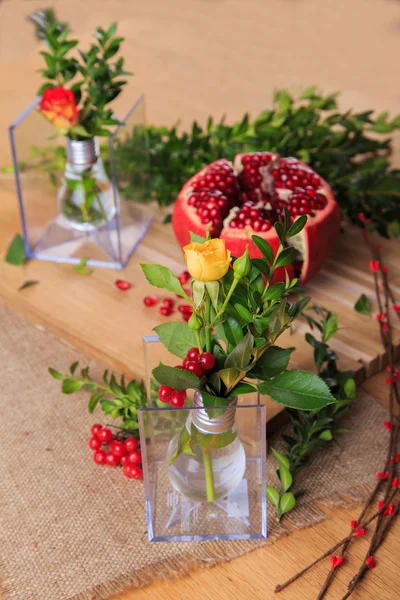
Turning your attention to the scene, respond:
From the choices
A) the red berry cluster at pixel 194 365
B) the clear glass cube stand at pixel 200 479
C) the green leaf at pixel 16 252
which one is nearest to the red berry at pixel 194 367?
the red berry cluster at pixel 194 365

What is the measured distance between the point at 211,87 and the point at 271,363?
5.23 ft

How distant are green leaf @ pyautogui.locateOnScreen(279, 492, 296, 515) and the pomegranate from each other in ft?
1.65

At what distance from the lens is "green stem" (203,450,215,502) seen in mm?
1177

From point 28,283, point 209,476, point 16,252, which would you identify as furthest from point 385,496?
point 16,252

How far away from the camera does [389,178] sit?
1872mm

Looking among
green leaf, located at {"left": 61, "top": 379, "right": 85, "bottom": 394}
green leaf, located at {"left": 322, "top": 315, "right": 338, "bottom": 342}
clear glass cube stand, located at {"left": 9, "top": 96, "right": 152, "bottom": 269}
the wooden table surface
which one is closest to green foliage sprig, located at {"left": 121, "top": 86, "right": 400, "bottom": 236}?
clear glass cube stand, located at {"left": 9, "top": 96, "right": 152, "bottom": 269}

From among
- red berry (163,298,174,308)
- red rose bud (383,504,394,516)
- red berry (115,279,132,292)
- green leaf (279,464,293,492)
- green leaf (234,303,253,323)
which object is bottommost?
red berry (115,279,132,292)

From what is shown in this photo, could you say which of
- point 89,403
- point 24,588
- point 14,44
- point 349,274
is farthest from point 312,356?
point 14,44

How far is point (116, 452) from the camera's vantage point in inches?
52.3

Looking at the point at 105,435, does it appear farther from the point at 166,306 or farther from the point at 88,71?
the point at 88,71

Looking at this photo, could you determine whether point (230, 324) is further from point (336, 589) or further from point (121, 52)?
point (121, 52)

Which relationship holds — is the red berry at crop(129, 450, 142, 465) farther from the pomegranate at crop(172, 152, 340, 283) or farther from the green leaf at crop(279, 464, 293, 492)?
the pomegranate at crop(172, 152, 340, 283)

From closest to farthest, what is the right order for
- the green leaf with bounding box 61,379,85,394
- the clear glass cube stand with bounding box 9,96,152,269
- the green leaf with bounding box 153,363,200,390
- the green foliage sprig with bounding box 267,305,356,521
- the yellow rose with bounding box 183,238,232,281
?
the yellow rose with bounding box 183,238,232,281, the green leaf with bounding box 153,363,200,390, the green foliage sprig with bounding box 267,305,356,521, the green leaf with bounding box 61,379,85,394, the clear glass cube stand with bounding box 9,96,152,269

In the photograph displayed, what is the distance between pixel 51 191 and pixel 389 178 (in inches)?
30.6
